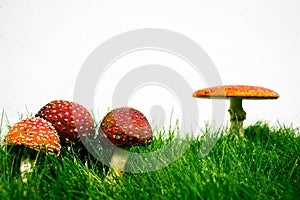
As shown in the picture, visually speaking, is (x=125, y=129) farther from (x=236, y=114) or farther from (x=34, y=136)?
(x=236, y=114)

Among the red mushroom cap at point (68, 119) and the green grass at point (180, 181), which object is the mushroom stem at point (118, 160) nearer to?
the green grass at point (180, 181)

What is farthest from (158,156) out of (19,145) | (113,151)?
(19,145)

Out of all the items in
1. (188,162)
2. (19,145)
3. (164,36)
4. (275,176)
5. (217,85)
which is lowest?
(275,176)

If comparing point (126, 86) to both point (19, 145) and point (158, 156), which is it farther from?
point (19, 145)

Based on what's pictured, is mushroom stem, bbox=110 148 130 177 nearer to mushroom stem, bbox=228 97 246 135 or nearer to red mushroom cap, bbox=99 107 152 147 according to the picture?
red mushroom cap, bbox=99 107 152 147

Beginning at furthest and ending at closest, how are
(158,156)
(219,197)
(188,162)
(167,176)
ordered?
(158,156) < (188,162) < (167,176) < (219,197)

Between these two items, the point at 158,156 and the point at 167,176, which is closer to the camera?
the point at 167,176

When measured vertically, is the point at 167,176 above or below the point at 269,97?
below
